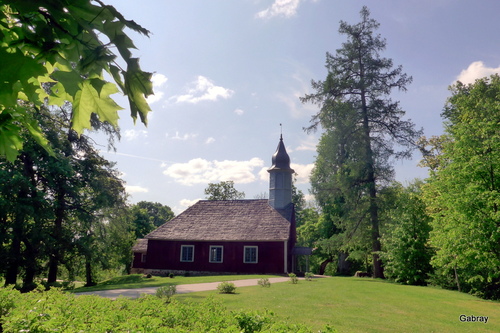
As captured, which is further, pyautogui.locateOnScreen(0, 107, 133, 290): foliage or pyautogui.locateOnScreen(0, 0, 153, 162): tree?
pyautogui.locateOnScreen(0, 107, 133, 290): foliage

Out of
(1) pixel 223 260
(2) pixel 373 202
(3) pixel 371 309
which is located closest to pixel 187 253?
(1) pixel 223 260

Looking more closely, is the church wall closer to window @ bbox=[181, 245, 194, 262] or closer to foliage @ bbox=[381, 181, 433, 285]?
window @ bbox=[181, 245, 194, 262]

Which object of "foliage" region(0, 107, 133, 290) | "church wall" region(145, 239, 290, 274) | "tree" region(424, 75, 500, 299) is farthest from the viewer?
"church wall" region(145, 239, 290, 274)

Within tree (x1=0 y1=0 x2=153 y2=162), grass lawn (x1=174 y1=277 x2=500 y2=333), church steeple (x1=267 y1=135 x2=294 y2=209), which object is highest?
church steeple (x1=267 y1=135 x2=294 y2=209)

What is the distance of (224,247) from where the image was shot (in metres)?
31.1

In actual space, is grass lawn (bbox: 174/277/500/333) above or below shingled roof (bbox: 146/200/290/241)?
below

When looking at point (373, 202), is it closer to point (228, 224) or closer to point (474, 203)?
point (474, 203)

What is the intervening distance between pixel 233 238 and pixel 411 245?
47.7 ft

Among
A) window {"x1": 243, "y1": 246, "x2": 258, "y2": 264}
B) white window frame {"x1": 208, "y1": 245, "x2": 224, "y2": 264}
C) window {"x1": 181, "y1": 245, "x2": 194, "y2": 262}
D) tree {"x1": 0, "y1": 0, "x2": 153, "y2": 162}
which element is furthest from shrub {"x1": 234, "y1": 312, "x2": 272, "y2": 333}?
window {"x1": 181, "y1": 245, "x2": 194, "y2": 262}

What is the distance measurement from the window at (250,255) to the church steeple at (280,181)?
18.2 feet

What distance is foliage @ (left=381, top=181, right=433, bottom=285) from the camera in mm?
22938

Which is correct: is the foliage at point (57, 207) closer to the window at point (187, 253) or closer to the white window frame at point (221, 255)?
the window at point (187, 253)

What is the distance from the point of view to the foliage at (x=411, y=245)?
2294cm

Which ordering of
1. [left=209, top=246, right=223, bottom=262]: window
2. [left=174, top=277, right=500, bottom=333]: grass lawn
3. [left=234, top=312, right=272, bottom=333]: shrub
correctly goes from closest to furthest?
[left=234, top=312, right=272, bottom=333]: shrub
[left=174, top=277, right=500, bottom=333]: grass lawn
[left=209, top=246, right=223, bottom=262]: window
